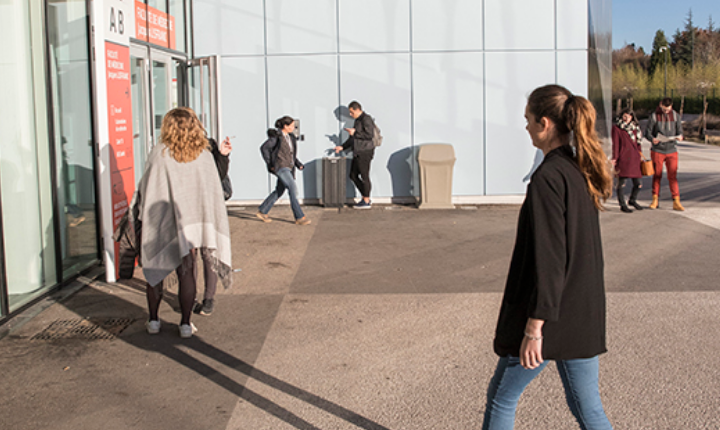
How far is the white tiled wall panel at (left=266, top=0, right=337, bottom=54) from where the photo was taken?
13086mm

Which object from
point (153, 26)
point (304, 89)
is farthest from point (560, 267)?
point (304, 89)

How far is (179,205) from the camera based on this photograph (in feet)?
17.8

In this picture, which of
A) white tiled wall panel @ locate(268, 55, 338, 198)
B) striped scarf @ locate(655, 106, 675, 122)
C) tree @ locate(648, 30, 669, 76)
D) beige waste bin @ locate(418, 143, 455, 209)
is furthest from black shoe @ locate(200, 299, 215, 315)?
tree @ locate(648, 30, 669, 76)

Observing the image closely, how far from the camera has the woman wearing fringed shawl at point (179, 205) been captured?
5.41m

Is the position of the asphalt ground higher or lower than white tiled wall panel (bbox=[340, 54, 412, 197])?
lower

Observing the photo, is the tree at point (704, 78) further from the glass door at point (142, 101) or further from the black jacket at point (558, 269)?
the black jacket at point (558, 269)

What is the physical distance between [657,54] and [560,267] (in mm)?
100572

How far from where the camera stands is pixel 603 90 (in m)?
17.4

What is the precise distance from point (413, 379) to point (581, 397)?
72.7 inches

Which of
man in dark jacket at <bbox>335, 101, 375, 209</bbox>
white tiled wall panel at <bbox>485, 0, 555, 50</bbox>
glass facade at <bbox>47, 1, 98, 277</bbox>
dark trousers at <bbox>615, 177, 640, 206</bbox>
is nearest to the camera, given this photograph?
glass facade at <bbox>47, 1, 98, 277</bbox>

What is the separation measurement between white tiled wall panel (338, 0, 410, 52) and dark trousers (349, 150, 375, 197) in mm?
1926

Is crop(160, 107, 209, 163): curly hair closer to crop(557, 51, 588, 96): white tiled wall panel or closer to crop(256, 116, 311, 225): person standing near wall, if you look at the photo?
crop(256, 116, 311, 225): person standing near wall

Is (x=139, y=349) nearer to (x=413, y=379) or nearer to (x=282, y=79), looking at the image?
(x=413, y=379)

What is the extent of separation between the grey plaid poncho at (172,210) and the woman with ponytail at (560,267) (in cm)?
312
